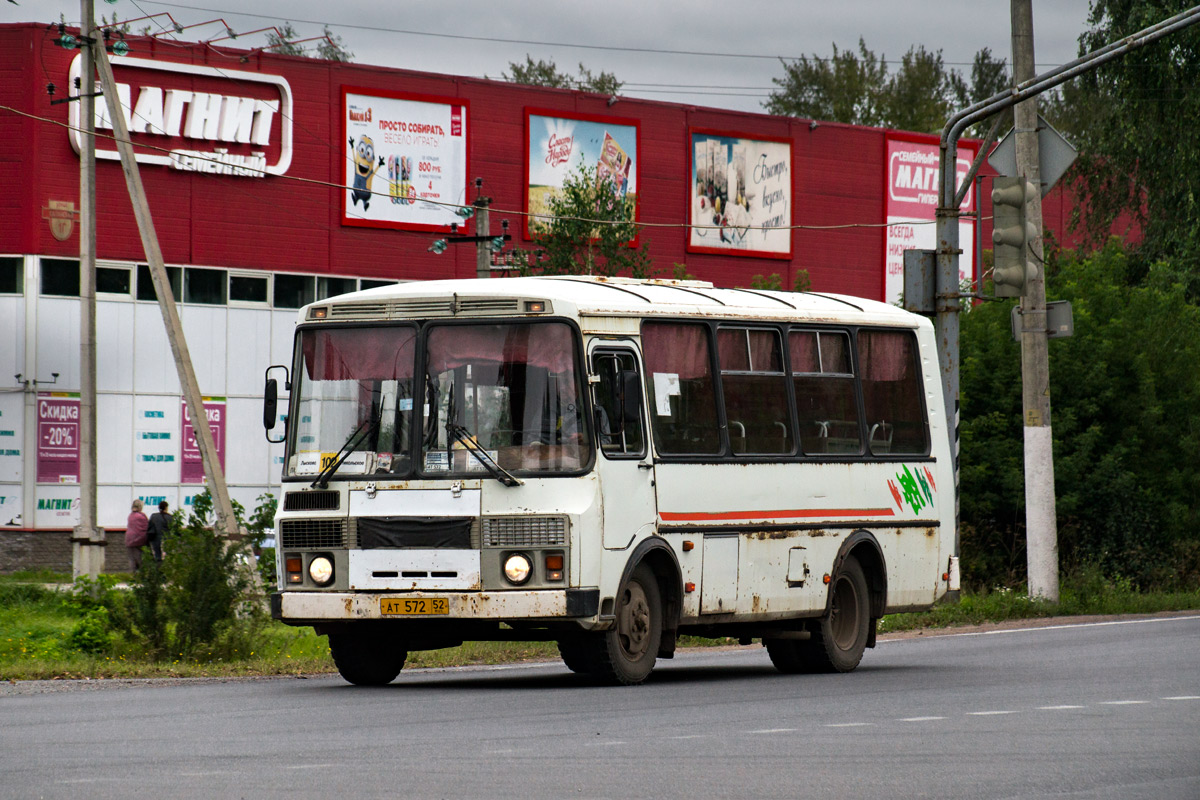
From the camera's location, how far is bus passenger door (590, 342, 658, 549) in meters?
14.4

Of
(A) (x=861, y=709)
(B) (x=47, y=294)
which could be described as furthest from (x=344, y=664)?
(B) (x=47, y=294)

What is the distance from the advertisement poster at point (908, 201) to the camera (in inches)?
2222

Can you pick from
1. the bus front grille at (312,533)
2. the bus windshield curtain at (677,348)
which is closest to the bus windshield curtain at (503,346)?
the bus windshield curtain at (677,348)

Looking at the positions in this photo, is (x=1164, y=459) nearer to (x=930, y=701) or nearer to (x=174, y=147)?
(x=930, y=701)

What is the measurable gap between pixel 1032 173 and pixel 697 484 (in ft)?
38.3

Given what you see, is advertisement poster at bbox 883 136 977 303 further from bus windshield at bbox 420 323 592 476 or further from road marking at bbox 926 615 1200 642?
bus windshield at bbox 420 323 592 476

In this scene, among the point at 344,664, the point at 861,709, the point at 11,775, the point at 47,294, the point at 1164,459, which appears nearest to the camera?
the point at 11,775

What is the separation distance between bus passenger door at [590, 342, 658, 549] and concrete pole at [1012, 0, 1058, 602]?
11.8 m

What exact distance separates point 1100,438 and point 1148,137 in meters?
8.70

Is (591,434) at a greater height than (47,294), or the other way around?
(47,294)

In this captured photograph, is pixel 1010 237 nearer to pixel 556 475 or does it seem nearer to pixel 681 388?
pixel 681 388

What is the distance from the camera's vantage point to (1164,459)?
1223 inches

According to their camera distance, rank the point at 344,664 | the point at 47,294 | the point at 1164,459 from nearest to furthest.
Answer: the point at 344,664 → the point at 1164,459 → the point at 47,294

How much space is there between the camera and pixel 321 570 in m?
14.7
